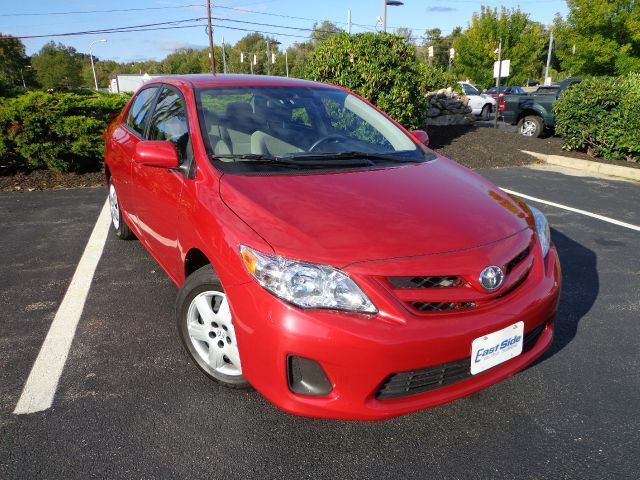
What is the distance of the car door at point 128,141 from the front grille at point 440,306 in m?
2.64

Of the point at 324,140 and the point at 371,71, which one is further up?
the point at 371,71

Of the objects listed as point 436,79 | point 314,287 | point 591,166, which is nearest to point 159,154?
point 314,287

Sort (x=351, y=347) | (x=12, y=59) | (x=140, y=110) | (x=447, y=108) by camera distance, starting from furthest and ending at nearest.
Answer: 1. (x=12, y=59)
2. (x=447, y=108)
3. (x=140, y=110)
4. (x=351, y=347)

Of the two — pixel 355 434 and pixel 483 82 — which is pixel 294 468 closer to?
pixel 355 434

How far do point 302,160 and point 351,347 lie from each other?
1323 millimetres

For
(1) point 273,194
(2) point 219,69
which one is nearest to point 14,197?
(1) point 273,194

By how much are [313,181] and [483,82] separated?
3567 cm

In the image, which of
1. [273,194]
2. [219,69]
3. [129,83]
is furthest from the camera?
[219,69]

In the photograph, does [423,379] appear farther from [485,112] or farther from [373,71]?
[485,112]

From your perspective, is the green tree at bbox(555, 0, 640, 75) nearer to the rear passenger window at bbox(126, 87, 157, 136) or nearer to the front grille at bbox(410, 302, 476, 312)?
the rear passenger window at bbox(126, 87, 157, 136)

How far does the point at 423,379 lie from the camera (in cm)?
200

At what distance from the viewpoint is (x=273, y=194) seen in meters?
2.40

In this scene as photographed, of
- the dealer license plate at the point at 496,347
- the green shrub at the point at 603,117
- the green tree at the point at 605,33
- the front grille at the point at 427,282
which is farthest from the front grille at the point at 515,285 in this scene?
the green tree at the point at 605,33

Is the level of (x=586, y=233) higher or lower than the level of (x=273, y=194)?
lower
